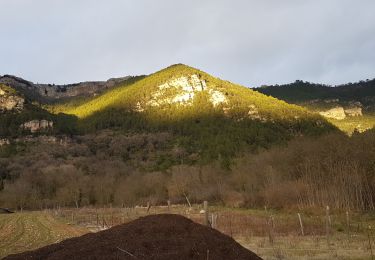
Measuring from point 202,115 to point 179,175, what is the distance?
56.5 m

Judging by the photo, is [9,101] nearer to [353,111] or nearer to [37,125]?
[37,125]

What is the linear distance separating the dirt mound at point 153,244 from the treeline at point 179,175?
3966 centimetres

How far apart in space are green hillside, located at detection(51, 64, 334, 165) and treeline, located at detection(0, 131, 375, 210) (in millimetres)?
8017

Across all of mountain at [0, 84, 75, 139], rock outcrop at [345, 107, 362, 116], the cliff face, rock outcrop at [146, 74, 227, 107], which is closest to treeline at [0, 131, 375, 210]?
mountain at [0, 84, 75, 139]

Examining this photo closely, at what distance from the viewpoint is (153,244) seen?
12.1m

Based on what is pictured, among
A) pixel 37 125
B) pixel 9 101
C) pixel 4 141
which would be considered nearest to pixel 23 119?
pixel 37 125

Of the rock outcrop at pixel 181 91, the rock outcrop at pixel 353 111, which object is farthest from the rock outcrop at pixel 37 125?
the rock outcrop at pixel 353 111

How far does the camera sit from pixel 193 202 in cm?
8750

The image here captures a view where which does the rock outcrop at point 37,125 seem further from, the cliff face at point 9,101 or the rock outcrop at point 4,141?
the cliff face at point 9,101

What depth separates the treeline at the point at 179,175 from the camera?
167ft

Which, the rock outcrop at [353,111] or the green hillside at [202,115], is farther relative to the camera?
the rock outcrop at [353,111]

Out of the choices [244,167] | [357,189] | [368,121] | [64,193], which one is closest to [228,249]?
[357,189]

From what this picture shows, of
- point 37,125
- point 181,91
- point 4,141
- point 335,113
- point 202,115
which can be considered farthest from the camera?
point 335,113

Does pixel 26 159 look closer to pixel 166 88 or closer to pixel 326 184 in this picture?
pixel 166 88
